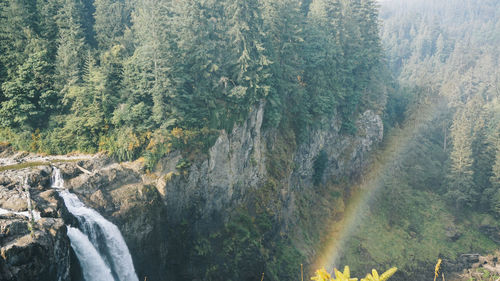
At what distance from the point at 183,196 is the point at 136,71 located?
11.9m

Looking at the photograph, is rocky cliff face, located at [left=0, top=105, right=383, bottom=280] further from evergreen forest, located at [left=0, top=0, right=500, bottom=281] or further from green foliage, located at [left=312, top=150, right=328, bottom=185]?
green foliage, located at [left=312, top=150, right=328, bottom=185]

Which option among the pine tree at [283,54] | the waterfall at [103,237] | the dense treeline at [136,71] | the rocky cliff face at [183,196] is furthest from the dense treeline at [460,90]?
the waterfall at [103,237]

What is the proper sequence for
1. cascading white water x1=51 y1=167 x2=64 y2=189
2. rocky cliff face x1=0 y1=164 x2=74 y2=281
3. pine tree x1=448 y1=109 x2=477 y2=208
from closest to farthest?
rocky cliff face x1=0 y1=164 x2=74 y2=281 → cascading white water x1=51 y1=167 x2=64 y2=189 → pine tree x1=448 y1=109 x2=477 y2=208

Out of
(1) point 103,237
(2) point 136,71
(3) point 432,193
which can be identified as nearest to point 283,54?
(2) point 136,71

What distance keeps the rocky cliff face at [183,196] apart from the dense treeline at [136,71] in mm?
2036

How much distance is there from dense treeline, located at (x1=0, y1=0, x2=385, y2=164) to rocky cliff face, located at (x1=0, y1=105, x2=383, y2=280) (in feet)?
6.68

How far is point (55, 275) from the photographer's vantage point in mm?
20781

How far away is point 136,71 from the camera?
33875 mm

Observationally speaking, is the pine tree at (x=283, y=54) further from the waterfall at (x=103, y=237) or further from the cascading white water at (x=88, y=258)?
the cascading white water at (x=88, y=258)

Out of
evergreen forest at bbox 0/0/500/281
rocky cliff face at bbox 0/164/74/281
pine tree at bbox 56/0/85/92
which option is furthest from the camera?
pine tree at bbox 56/0/85/92

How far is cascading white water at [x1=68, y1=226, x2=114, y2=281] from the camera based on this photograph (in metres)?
23.2

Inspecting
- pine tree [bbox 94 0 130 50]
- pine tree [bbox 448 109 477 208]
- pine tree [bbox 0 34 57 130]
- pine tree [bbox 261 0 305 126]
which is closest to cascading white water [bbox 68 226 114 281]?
pine tree [bbox 0 34 57 130]

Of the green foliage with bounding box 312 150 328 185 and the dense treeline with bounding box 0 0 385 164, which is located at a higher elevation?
the dense treeline with bounding box 0 0 385 164

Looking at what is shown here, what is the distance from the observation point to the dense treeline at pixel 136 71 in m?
32.8
